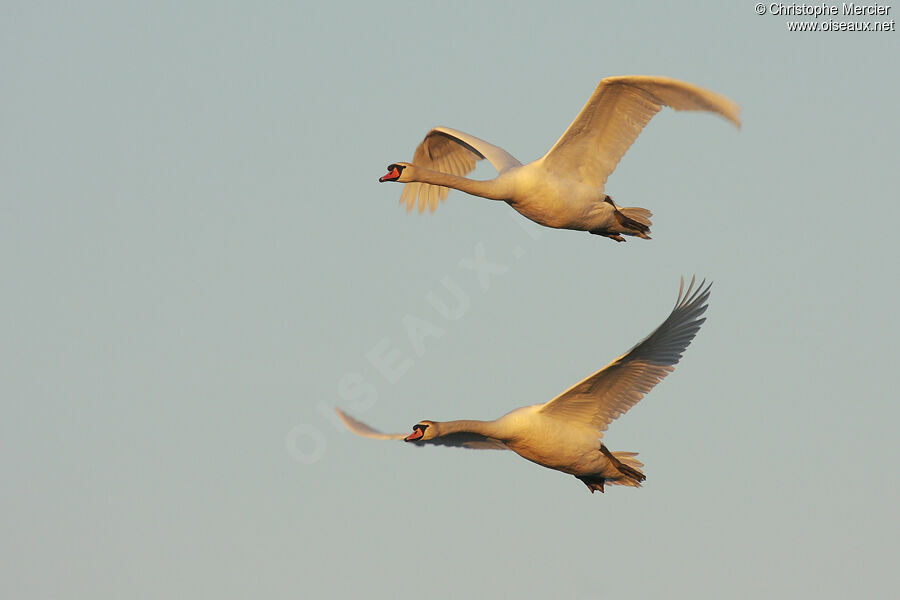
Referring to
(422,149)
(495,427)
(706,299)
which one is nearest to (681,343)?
(706,299)

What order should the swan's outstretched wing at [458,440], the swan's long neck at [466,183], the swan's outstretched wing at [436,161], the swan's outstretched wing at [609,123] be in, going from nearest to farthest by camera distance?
the swan's outstretched wing at [609,123] < the swan's outstretched wing at [458,440] < the swan's long neck at [466,183] < the swan's outstretched wing at [436,161]

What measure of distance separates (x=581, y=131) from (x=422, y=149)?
20.1 feet

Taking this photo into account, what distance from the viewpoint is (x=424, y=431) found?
95.9 feet

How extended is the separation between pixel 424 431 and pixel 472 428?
0.71 metres

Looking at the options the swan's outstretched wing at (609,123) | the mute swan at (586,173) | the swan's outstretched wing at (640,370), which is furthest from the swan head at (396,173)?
the swan's outstretched wing at (640,370)

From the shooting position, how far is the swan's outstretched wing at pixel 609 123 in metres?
28.2

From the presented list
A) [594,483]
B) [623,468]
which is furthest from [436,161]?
[623,468]

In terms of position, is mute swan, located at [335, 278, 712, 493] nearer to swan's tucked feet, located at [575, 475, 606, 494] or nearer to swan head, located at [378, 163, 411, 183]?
swan's tucked feet, located at [575, 475, 606, 494]

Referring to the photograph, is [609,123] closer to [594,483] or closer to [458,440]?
[458,440]

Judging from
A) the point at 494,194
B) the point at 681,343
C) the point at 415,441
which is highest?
the point at 494,194

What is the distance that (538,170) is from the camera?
97.5 ft

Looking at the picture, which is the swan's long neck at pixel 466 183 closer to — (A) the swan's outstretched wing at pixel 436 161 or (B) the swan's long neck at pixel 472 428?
(B) the swan's long neck at pixel 472 428

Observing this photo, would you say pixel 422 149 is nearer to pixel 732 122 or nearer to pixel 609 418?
pixel 609 418

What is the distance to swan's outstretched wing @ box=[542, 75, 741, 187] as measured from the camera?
2825 cm
